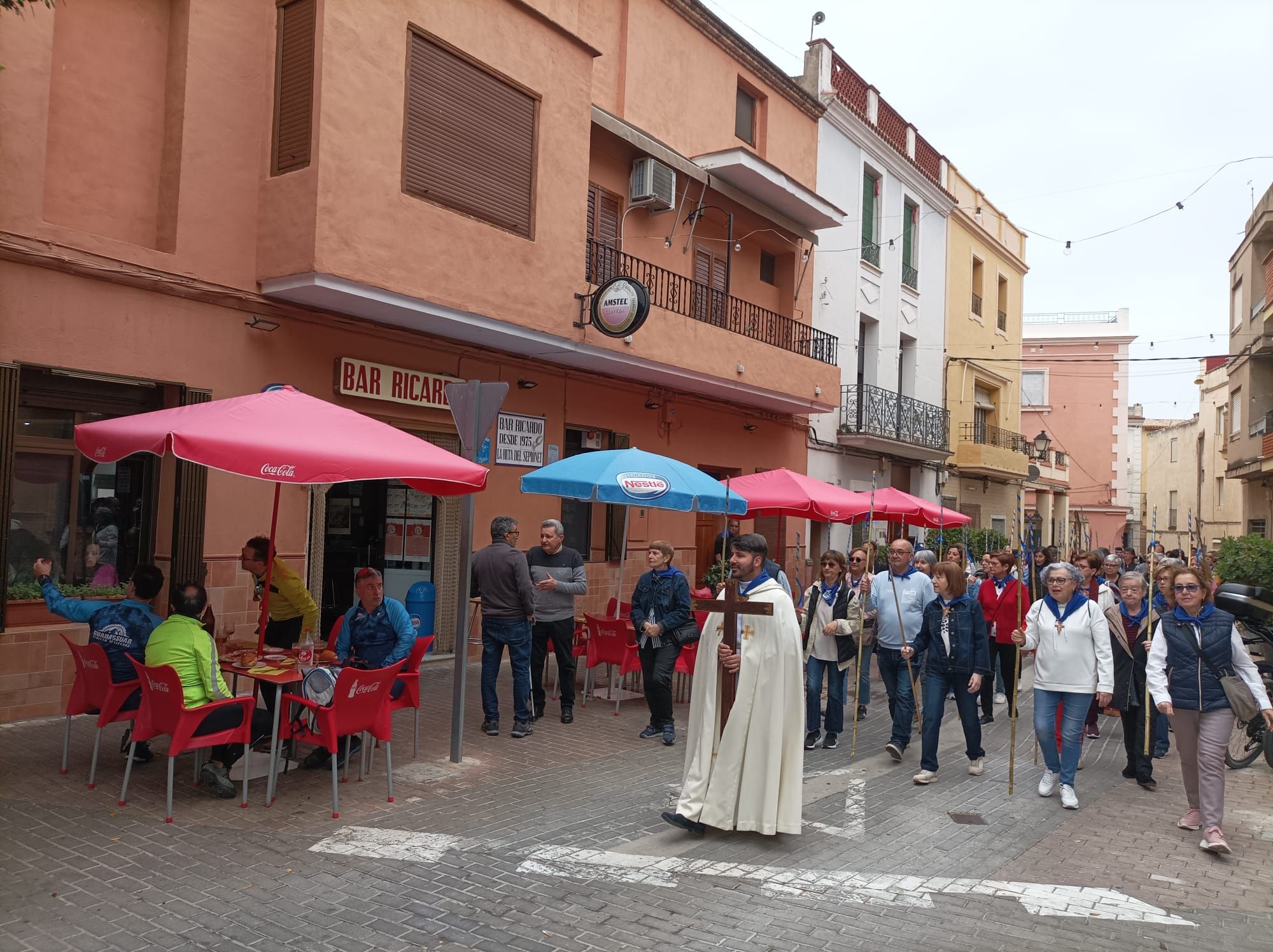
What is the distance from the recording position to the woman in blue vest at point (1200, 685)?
236 inches

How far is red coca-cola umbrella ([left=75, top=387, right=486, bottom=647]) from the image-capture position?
5844 millimetres

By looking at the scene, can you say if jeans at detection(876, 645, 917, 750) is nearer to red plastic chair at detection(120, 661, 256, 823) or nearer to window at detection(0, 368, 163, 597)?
red plastic chair at detection(120, 661, 256, 823)

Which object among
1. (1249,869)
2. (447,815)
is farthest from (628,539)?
(1249,869)

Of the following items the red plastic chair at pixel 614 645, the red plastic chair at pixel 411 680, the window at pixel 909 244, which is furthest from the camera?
the window at pixel 909 244

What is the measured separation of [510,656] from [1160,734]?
19.2 ft

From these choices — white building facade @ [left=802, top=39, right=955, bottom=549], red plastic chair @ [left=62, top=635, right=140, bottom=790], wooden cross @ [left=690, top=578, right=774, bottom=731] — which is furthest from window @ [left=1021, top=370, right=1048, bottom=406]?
red plastic chair @ [left=62, top=635, right=140, bottom=790]

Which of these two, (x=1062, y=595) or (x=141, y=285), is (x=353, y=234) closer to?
(x=141, y=285)

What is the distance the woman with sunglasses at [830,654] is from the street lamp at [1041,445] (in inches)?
1033

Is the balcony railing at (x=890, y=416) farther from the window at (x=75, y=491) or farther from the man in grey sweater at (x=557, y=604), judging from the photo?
the window at (x=75, y=491)

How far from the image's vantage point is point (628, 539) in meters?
15.2

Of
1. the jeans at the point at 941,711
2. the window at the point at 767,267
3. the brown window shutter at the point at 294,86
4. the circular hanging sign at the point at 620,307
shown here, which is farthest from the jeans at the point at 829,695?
the window at the point at 767,267

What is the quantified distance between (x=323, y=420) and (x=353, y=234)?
371 centimetres

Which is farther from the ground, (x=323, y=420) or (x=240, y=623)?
(x=323, y=420)

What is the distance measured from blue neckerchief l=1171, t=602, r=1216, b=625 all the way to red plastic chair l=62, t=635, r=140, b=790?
6.70 meters
